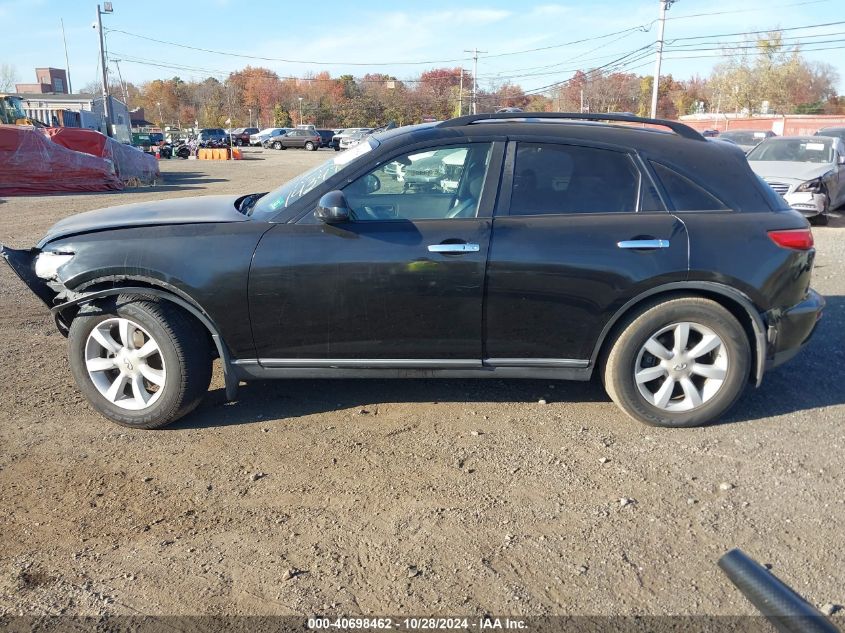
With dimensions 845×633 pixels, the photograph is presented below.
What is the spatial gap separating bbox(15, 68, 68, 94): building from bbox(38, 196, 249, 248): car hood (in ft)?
368

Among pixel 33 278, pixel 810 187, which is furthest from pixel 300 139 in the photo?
pixel 33 278

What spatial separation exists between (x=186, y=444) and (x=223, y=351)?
22.5 inches

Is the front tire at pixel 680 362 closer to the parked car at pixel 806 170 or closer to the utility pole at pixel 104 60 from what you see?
the parked car at pixel 806 170

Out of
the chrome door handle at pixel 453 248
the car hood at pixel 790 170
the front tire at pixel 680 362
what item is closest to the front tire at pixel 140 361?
the chrome door handle at pixel 453 248

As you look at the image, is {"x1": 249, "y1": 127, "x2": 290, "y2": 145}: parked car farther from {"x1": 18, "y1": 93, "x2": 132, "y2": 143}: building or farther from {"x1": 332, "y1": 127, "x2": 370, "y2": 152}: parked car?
{"x1": 18, "y1": 93, "x2": 132, "y2": 143}: building

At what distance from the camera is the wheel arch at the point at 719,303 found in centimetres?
391

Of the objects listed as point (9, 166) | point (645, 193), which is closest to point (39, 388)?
point (645, 193)

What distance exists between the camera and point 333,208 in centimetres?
372

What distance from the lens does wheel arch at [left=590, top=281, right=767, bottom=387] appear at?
391 centimetres

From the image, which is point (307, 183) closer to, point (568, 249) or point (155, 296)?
point (155, 296)

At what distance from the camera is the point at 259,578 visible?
2727 millimetres

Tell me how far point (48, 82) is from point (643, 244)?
12360 cm

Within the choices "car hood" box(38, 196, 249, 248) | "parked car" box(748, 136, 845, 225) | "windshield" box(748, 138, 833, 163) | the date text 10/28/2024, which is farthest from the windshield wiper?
"windshield" box(748, 138, 833, 163)

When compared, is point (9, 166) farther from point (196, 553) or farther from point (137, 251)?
point (196, 553)
